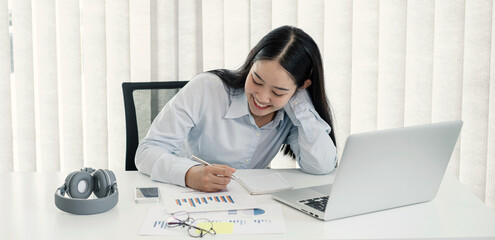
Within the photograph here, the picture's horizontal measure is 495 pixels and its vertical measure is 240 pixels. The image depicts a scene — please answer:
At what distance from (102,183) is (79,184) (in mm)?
53

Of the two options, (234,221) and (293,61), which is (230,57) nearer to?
(293,61)

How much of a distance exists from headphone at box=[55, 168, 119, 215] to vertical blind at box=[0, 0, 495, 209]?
4.18 ft

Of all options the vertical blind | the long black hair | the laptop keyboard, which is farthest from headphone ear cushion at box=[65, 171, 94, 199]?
the vertical blind

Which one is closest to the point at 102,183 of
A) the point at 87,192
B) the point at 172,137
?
the point at 87,192

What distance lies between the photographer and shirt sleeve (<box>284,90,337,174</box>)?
1648 mm

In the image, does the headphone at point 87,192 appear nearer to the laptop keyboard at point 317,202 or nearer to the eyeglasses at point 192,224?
the eyeglasses at point 192,224

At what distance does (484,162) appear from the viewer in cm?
254

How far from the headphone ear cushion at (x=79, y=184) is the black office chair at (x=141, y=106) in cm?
67

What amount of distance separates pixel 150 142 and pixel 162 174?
6.6 inches

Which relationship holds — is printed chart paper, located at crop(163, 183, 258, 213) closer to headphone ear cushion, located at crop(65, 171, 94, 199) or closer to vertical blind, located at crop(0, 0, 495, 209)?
headphone ear cushion, located at crop(65, 171, 94, 199)

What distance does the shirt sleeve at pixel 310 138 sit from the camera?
1.65 metres

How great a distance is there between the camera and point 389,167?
1.20m

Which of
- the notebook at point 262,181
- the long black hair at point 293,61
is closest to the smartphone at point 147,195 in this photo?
the notebook at point 262,181

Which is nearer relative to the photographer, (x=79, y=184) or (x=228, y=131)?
(x=79, y=184)
